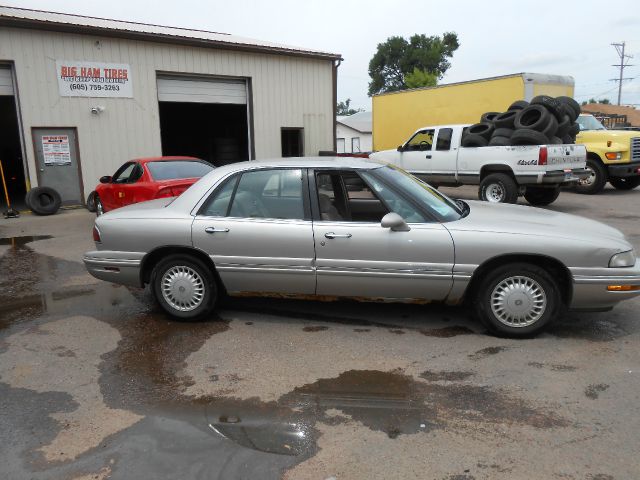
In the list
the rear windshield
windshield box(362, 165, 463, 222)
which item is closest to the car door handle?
windshield box(362, 165, 463, 222)

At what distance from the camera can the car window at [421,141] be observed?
13.0 meters

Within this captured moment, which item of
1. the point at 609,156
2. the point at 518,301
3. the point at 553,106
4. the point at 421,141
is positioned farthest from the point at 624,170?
the point at 518,301

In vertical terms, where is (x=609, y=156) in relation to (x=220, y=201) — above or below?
above

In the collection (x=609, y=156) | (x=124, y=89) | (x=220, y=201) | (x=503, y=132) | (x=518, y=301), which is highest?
(x=124, y=89)

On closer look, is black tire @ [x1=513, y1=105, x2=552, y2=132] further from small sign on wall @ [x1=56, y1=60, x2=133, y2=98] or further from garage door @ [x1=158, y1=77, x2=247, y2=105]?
small sign on wall @ [x1=56, y1=60, x2=133, y2=98]

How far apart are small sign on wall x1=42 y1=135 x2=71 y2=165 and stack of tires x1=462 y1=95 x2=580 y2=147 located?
957 cm

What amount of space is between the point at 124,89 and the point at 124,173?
4.62 m

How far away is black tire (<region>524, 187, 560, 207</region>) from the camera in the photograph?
39.0ft

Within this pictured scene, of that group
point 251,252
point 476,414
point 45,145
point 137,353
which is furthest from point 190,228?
point 45,145

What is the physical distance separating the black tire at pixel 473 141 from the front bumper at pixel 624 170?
4.12 m

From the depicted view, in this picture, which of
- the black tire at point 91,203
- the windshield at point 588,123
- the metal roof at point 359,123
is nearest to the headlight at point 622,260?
the black tire at point 91,203

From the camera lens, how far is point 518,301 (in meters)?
4.18

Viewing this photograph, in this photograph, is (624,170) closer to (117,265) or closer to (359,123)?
(117,265)

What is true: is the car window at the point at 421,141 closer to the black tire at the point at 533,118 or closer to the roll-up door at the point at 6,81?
the black tire at the point at 533,118
